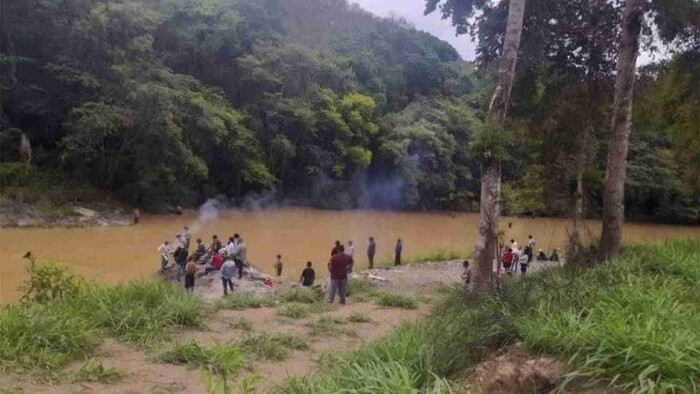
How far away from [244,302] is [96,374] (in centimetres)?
519

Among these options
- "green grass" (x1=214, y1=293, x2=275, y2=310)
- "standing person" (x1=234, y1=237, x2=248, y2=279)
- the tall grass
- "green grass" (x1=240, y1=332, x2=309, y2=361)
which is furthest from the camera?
"standing person" (x1=234, y1=237, x2=248, y2=279)

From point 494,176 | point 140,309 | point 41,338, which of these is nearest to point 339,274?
point 494,176

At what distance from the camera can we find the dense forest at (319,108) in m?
15.5

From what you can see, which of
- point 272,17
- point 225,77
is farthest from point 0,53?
point 272,17

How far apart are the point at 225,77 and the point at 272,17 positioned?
26.3 feet

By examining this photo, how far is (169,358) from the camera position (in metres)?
7.79

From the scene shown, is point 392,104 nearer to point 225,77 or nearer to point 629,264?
point 225,77

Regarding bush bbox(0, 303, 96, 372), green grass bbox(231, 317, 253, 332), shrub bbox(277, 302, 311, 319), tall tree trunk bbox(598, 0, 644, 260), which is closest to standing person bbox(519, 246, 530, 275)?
tall tree trunk bbox(598, 0, 644, 260)

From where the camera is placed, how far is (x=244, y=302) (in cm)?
1219

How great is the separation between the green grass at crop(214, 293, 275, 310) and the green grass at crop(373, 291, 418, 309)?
2.15 meters

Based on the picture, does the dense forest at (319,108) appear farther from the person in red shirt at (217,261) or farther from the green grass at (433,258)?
the person in red shirt at (217,261)

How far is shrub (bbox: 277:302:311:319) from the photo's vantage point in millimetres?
11328

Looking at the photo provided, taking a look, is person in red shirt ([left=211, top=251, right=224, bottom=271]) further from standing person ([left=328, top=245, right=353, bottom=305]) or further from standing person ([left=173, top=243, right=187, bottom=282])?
standing person ([left=328, top=245, right=353, bottom=305])

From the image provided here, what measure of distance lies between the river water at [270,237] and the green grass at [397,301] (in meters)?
5.02
